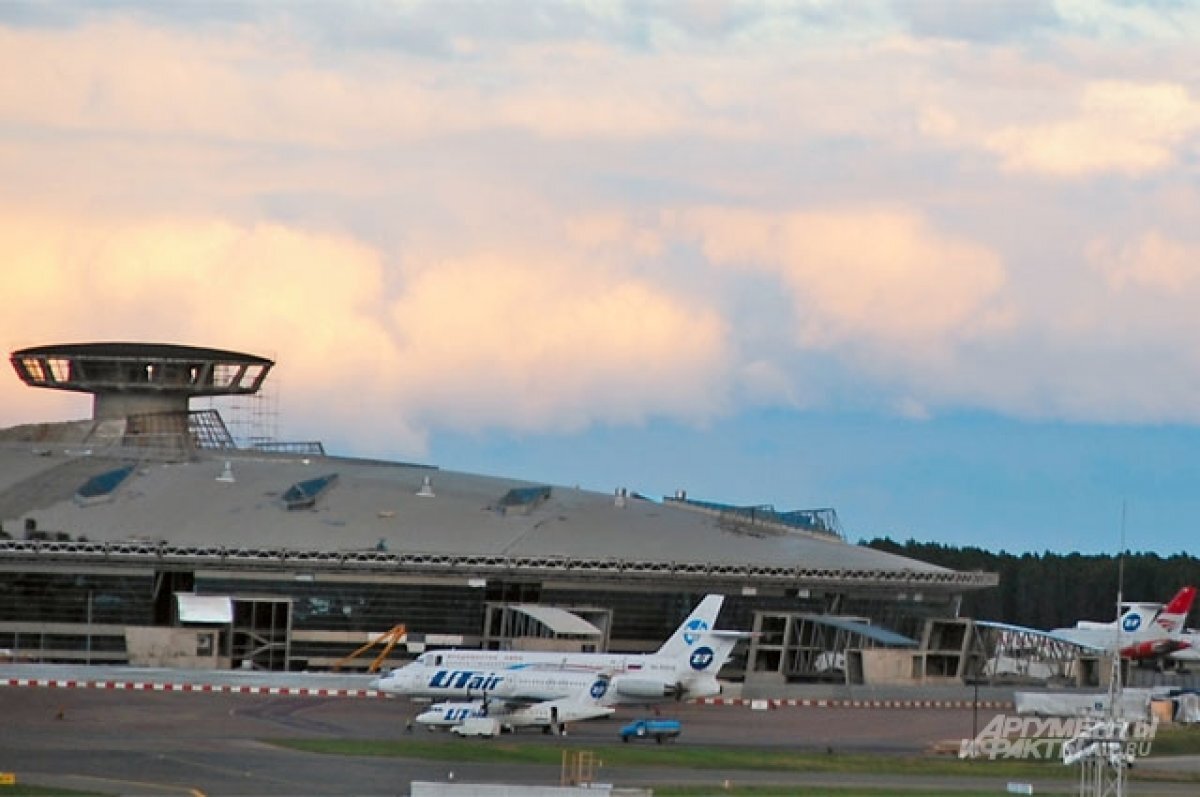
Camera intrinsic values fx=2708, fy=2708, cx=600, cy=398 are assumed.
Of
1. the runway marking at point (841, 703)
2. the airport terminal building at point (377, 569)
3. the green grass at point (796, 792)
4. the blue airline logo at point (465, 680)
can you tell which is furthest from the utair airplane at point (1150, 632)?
the green grass at point (796, 792)

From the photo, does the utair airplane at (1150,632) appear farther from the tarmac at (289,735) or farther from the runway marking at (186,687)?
the runway marking at (186,687)

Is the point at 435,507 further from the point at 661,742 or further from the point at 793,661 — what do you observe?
the point at 661,742

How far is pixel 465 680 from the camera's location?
358ft

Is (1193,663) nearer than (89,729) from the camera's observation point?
No

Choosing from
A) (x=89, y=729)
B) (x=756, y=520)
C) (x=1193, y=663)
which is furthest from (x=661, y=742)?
(x=1193, y=663)

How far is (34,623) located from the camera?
13788 centimetres

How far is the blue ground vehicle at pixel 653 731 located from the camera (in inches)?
3802

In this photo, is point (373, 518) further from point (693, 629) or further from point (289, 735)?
point (289, 735)

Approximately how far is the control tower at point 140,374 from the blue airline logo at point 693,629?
194ft

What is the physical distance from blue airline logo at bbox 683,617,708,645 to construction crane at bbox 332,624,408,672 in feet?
87.0

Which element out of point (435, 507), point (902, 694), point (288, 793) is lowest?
point (288, 793)

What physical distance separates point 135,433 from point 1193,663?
72229mm

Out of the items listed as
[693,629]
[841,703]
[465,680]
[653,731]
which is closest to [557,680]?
[465,680]

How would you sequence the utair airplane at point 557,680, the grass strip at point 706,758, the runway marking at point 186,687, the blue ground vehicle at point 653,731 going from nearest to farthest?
the grass strip at point 706,758 → the blue ground vehicle at point 653,731 → the utair airplane at point 557,680 → the runway marking at point 186,687
